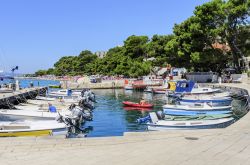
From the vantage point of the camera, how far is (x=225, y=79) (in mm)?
63406

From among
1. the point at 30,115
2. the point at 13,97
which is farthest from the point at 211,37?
the point at 30,115

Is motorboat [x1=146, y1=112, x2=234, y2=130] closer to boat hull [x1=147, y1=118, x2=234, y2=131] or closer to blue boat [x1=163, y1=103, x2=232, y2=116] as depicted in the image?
boat hull [x1=147, y1=118, x2=234, y2=131]

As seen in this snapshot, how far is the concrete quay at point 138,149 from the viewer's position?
32.3 ft

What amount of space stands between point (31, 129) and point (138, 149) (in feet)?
35.7

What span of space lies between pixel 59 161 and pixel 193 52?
5790 cm

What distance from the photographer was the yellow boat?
64.8ft

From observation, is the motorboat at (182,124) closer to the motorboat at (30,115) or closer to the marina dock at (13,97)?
the motorboat at (30,115)

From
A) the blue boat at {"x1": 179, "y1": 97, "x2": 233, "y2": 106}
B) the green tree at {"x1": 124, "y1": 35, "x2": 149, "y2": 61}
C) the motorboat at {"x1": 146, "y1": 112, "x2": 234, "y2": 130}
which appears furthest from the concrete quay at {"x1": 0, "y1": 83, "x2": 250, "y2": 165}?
the green tree at {"x1": 124, "y1": 35, "x2": 149, "y2": 61}

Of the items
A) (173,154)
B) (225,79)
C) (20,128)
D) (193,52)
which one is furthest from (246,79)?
(173,154)

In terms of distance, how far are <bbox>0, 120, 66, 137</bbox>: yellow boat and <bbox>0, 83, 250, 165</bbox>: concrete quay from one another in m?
7.48

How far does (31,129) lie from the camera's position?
20141mm

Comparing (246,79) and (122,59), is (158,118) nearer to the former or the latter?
(246,79)

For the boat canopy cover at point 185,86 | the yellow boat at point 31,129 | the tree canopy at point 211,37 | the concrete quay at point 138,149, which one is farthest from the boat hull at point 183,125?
the tree canopy at point 211,37

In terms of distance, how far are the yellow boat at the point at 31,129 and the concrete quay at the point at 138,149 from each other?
748cm
